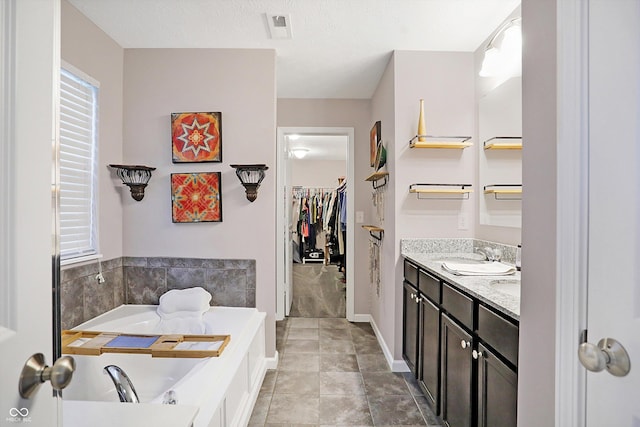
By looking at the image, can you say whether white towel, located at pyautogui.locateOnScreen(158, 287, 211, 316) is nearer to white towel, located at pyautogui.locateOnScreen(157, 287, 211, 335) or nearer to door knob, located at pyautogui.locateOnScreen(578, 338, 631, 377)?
white towel, located at pyautogui.locateOnScreen(157, 287, 211, 335)

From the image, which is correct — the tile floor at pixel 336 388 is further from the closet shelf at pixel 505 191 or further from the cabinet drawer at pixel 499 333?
the closet shelf at pixel 505 191

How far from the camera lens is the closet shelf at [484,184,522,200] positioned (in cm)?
203

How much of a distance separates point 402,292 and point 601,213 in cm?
194

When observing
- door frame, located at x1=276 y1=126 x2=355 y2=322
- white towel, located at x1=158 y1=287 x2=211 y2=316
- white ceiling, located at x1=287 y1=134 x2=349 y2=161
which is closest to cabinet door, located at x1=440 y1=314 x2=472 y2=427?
white towel, located at x1=158 y1=287 x2=211 y2=316

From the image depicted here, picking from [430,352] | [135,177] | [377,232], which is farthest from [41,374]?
[377,232]

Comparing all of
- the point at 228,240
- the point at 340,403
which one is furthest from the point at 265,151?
the point at 340,403

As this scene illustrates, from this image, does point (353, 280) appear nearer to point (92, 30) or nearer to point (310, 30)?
point (310, 30)

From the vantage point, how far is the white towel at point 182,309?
2232mm

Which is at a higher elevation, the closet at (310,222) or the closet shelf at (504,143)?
the closet shelf at (504,143)

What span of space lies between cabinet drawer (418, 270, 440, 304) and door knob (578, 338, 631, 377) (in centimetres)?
116

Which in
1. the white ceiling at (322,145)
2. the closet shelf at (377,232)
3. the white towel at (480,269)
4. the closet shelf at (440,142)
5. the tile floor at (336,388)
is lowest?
the tile floor at (336,388)

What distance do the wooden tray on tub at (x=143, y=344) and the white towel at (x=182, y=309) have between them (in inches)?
11.2

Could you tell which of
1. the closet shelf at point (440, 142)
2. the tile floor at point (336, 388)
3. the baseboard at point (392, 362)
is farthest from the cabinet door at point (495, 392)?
the closet shelf at point (440, 142)

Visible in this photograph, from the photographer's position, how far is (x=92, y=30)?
2.20 metres
